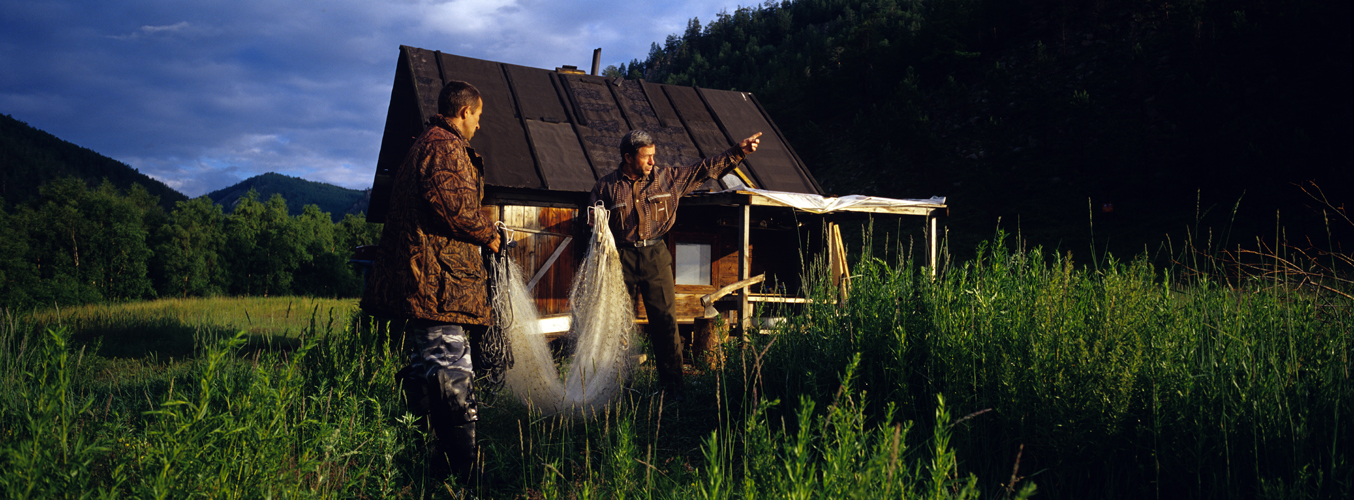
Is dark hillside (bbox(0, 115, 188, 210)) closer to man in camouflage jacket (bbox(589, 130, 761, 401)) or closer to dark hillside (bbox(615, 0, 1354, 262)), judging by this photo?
dark hillside (bbox(615, 0, 1354, 262))

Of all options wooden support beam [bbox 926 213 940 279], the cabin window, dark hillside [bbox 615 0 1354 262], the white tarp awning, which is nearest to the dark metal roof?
the white tarp awning

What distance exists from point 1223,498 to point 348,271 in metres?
53.4

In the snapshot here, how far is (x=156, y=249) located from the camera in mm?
42688

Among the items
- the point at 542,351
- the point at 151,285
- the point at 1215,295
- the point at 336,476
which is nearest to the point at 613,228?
the point at 542,351

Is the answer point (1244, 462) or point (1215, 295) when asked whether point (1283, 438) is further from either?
point (1215, 295)

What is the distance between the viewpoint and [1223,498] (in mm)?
2482

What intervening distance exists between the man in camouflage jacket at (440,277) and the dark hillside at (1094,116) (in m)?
13.8

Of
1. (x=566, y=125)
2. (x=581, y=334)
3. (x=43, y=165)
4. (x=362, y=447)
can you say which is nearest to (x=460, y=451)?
(x=362, y=447)

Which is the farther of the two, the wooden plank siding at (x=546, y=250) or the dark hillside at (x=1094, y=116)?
the dark hillside at (x=1094, y=116)

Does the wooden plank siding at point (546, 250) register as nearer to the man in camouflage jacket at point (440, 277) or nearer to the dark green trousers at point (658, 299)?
the dark green trousers at point (658, 299)

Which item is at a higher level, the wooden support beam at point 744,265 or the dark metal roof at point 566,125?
the dark metal roof at point 566,125

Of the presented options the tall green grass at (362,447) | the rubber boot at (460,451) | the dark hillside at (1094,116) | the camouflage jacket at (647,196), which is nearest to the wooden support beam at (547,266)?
the tall green grass at (362,447)

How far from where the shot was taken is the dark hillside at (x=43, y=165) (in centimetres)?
9038

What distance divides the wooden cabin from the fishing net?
2.58 meters
